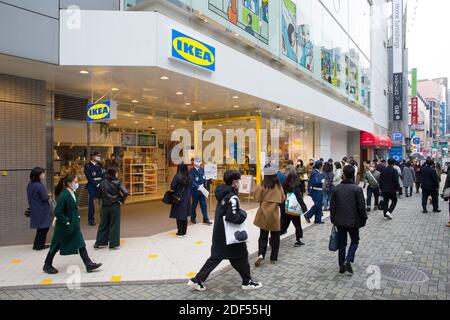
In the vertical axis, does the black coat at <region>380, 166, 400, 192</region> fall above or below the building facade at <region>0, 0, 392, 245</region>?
below

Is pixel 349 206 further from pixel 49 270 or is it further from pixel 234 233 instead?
pixel 49 270

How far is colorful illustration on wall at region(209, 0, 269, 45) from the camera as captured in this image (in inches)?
333

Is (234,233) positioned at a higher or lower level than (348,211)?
lower

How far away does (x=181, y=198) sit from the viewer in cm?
691

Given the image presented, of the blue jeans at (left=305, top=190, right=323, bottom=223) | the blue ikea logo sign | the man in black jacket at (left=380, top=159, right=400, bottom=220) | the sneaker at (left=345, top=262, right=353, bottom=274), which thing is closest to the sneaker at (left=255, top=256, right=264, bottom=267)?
the sneaker at (left=345, top=262, right=353, bottom=274)

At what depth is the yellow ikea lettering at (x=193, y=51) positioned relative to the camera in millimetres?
6602

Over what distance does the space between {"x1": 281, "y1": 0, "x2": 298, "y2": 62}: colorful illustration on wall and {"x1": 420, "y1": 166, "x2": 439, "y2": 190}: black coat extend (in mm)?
6426

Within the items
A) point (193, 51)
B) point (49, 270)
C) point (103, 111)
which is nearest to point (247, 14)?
point (193, 51)

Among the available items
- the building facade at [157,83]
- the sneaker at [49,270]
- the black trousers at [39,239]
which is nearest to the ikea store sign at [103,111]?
the building facade at [157,83]

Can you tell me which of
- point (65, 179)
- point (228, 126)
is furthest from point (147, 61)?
point (228, 126)

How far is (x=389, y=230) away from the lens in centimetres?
773

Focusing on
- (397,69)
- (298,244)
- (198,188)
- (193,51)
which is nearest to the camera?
(298,244)

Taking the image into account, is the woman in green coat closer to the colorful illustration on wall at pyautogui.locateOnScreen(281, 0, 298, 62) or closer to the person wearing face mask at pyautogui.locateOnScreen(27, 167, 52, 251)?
the person wearing face mask at pyautogui.locateOnScreen(27, 167, 52, 251)

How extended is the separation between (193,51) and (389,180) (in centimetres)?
678
